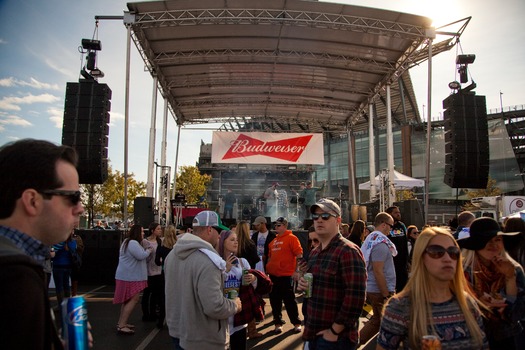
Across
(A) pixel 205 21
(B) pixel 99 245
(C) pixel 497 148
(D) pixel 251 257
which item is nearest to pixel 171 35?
(A) pixel 205 21

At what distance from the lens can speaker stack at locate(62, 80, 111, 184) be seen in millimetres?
10062

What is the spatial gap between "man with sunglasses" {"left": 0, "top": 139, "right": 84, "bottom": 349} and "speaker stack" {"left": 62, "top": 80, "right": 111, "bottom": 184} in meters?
9.55

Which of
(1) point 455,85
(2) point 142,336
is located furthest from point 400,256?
(1) point 455,85

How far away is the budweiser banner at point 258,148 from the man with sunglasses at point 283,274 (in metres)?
12.6

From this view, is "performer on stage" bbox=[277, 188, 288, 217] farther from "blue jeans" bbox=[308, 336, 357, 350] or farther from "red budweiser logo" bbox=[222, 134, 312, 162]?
"blue jeans" bbox=[308, 336, 357, 350]

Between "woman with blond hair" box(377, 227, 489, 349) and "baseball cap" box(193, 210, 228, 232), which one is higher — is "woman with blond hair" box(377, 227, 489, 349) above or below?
below

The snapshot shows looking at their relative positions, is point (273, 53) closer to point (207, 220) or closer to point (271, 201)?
point (271, 201)

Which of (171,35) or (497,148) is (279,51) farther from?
(497,148)

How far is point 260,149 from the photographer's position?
1941cm

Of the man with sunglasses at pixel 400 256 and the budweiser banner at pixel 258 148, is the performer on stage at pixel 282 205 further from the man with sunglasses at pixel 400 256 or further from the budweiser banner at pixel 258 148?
the man with sunglasses at pixel 400 256

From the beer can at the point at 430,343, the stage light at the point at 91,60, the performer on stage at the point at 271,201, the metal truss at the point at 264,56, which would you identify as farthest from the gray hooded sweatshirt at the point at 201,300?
the performer on stage at the point at 271,201

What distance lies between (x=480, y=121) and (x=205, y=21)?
366 inches

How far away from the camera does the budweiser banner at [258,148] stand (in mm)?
19375

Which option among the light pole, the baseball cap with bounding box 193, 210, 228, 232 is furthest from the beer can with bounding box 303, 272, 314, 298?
the light pole
